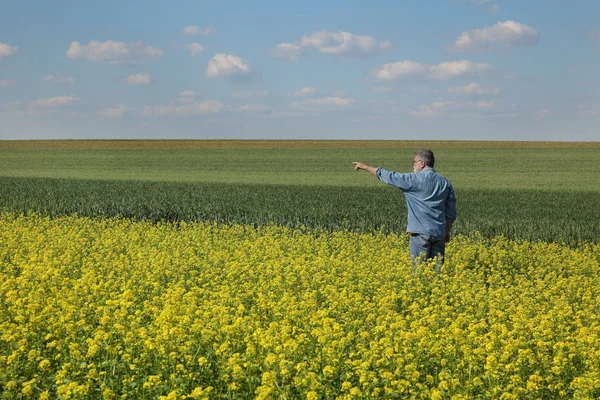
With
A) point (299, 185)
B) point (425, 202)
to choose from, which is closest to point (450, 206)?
point (425, 202)

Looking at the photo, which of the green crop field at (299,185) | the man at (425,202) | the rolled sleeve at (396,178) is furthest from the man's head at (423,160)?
the green crop field at (299,185)

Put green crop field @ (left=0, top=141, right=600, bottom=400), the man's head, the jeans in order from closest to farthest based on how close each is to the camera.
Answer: green crop field @ (left=0, top=141, right=600, bottom=400)
the man's head
the jeans

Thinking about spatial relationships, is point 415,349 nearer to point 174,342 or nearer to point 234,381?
point 234,381

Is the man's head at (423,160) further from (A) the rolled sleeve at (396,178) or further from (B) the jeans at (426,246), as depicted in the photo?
(B) the jeans at (426,246)

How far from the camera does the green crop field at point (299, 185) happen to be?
21984 mm

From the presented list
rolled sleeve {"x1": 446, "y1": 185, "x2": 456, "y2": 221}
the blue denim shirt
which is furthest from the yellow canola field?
rolled sleeve {"x1": 446, "y1": 185, "x2": 456, "y2": 221}

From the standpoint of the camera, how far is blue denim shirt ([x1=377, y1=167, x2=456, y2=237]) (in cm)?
1065

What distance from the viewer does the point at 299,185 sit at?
3650 centimetres

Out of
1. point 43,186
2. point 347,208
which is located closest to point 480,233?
point 347,208

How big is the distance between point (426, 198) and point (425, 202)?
7cm

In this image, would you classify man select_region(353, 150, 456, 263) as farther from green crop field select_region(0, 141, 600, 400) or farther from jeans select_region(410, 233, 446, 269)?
green crop field select_region(0, 141, 600, 400)

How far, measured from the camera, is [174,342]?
6.83 metres

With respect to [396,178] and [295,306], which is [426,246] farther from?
[295,306]

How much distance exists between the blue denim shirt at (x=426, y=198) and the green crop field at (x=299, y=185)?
352 inches
